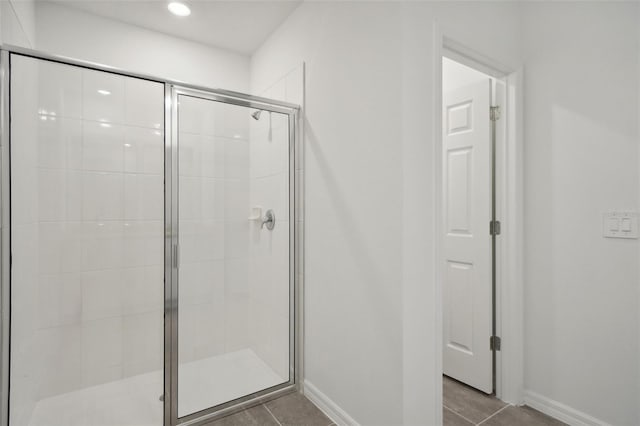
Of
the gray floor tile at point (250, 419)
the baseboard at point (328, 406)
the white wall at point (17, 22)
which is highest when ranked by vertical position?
the white wall at point (17, 22)

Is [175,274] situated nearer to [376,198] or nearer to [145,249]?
[145,249]

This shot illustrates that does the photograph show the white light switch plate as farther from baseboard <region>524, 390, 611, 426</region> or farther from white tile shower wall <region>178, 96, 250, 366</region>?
white tile shower wall <region>178, 96, 250, 366</region>

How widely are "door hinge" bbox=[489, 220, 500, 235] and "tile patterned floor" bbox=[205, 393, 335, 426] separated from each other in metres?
1.47

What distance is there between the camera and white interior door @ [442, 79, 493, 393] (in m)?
2.01

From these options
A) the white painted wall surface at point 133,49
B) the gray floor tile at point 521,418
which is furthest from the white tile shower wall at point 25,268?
the gray floor tile at point 521,418

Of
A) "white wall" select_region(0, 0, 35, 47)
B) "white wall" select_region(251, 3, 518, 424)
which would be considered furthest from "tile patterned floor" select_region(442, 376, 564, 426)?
"white wall" select_region(0, 0, 35, 47)

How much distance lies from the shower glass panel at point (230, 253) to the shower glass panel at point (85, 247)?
18 cm

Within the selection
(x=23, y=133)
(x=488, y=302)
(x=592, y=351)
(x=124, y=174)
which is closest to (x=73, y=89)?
(x=23, y=133)

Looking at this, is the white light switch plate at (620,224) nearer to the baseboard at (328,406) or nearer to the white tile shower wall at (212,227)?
the baseboard at (328,406)

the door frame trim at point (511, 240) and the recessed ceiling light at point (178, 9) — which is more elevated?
the recessed ceiling light at point (178, 9)

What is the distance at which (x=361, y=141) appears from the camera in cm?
164

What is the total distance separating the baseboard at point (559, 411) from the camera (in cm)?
167

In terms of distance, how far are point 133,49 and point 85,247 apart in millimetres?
1487

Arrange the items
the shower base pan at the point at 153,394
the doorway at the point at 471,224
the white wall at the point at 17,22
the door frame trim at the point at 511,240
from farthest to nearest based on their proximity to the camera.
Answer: the doorway at the point at 471,224, the door frame trim at the point at 511,240, the shower base pan at the point at 153,394, the white wall at the point at 17,22
